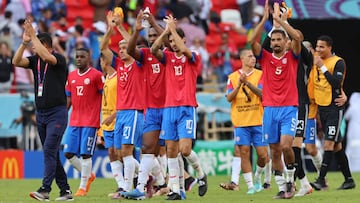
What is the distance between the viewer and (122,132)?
17188 mm

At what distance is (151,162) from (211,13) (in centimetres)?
1504

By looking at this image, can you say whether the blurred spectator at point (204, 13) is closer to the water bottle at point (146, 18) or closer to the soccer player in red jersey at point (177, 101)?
the water bottle at point (146, 18)

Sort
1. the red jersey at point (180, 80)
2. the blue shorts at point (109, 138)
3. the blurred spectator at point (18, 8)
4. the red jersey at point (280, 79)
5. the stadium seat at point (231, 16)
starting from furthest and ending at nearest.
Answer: the stadium seat at point (231, 16) → the blurred spectator at point (18, 8) → the blue shorts at point (109, 138) → the red jersey at point (280, 79) → the red jersey at point (180, 80)

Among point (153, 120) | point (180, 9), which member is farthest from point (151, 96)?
point (180, 9)

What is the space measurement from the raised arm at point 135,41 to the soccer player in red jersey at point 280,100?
1.89 metres

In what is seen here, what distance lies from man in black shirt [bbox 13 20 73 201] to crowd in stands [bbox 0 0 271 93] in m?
11.2

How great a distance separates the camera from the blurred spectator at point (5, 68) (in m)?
28.1

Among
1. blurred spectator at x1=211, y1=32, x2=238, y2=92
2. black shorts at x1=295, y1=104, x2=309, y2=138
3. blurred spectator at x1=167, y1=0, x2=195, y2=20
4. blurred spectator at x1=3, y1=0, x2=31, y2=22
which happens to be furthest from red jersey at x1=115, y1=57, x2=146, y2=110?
blurred spectator at x1=167, y1=0, x2=195, y2=20

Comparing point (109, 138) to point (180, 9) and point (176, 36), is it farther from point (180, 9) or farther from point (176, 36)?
point (180, 9)

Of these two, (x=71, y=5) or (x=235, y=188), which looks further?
(x=71, y=5)

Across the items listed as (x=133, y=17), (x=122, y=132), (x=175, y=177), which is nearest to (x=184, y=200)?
(x=175, y=177)

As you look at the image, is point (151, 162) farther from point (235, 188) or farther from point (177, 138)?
point (235, 188)

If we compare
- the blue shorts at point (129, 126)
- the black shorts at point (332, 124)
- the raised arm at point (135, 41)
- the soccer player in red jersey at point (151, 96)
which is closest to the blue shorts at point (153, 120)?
the soccer player in red jersey at point (151, 96)

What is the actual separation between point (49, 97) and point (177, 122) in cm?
214
